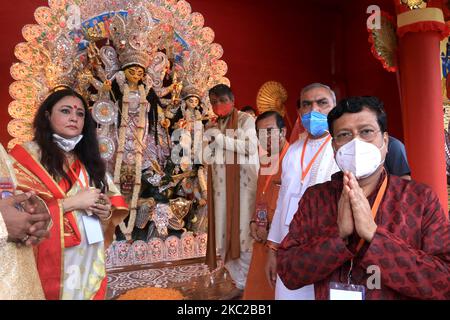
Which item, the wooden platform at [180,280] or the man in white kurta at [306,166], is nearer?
the man in white kurta at [306,166]

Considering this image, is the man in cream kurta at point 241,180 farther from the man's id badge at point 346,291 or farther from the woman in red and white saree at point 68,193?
the man's id badge at point 346,291

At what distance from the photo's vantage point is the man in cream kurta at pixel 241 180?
11.6 feet

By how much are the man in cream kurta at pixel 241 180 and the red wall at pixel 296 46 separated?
1.82m

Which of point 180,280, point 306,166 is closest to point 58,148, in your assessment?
point 306,166

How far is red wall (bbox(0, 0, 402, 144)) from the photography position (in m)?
5.37

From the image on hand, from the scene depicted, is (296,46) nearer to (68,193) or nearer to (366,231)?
(68,193)

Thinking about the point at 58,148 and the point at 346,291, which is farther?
the point at 58,148

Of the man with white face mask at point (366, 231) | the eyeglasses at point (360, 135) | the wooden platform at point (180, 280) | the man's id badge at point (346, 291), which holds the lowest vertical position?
the wooden platform at point (180, 280)

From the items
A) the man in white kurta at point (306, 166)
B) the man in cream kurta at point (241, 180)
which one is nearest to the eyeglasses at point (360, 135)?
the man in white kurta at point (306, 166)

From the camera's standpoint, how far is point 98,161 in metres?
2.10

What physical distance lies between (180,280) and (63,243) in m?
2.37

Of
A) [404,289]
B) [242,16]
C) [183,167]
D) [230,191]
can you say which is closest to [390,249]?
[404,289]

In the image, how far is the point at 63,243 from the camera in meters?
1.81

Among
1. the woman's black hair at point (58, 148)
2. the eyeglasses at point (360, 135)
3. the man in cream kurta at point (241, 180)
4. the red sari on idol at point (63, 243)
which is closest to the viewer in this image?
the eyeglasses at point (360, 135)
